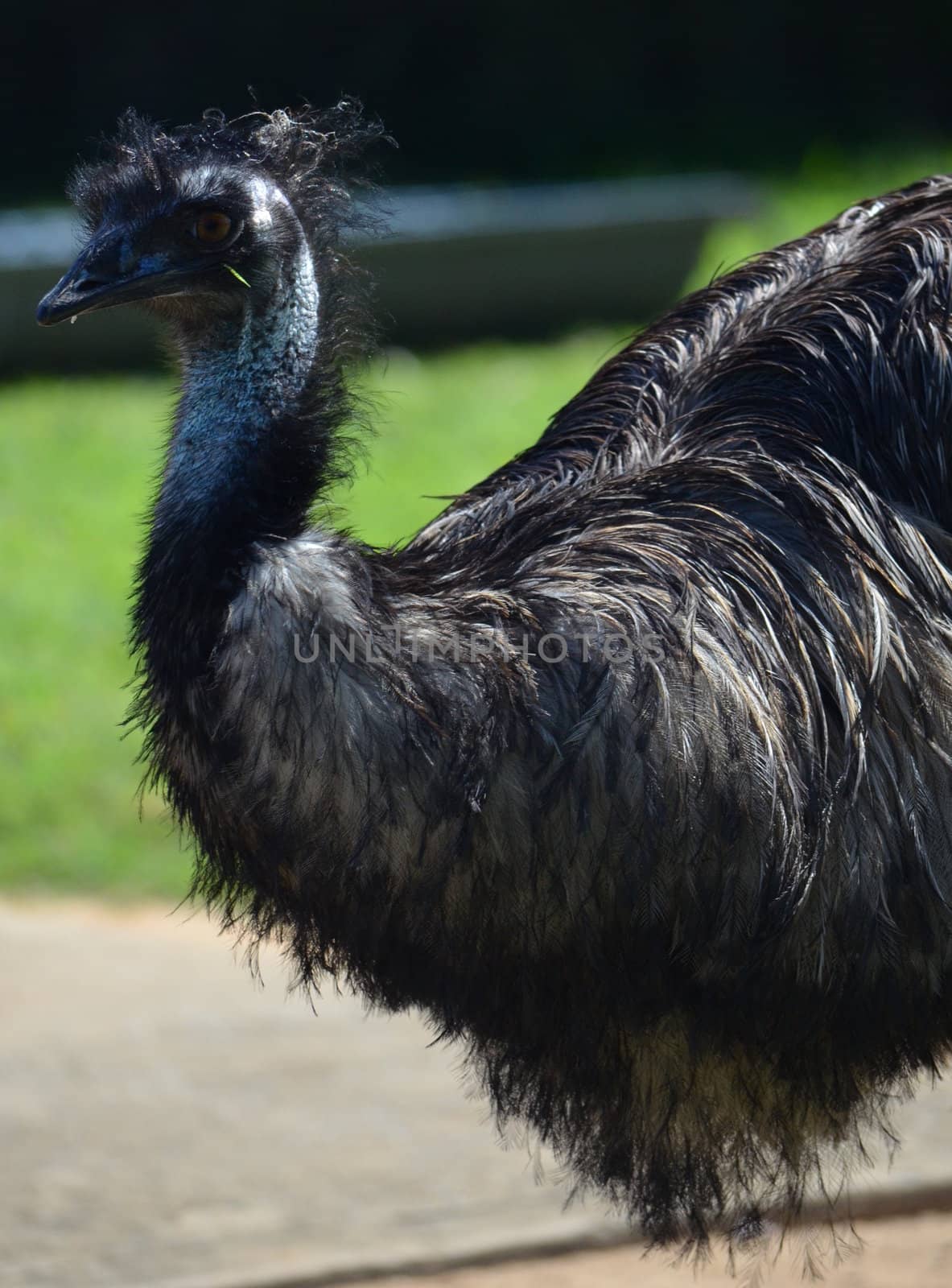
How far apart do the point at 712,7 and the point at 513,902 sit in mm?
11379

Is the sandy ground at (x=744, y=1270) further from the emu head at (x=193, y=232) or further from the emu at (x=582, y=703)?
the emu head at (x=193, y=232)

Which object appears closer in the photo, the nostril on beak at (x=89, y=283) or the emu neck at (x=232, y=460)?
the emu neck at (x=232, y=460)

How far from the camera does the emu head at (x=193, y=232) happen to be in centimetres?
262

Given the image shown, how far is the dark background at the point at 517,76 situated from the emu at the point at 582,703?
948 centimetres

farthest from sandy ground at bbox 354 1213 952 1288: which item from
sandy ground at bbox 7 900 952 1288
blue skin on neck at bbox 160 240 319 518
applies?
blue skin on neck at bbox 160 240 319 518

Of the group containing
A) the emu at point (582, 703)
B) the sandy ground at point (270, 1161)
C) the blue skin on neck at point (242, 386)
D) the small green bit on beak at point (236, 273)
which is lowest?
the sandy ground at point (270, 1161)

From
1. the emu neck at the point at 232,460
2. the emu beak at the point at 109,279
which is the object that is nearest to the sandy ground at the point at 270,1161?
the emu neck at the point at 232,460

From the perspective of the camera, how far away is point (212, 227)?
2.62 metres

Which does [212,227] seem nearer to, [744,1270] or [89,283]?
[89,283]

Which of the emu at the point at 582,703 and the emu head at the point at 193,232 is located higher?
the emu head at the point at 193,232

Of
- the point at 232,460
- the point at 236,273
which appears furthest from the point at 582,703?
the point at 236,273

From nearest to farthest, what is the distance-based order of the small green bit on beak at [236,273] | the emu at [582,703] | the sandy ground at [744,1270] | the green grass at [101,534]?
the emu at [582,703] → the small green bit on beak at [236,273] → the sandy ground at [744,1270] → the green grass at [101,534]

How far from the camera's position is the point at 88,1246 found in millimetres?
3619

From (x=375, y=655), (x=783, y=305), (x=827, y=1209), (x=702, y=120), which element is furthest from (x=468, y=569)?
(x=702, y=120)
